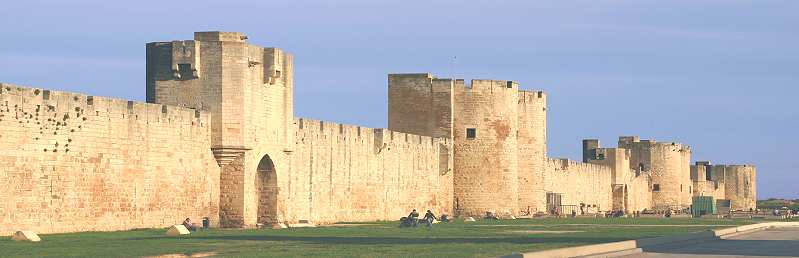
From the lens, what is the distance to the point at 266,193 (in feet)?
137

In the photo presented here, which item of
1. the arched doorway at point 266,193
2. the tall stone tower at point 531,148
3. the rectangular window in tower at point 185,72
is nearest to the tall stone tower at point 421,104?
the tall stone tower at point 531,148

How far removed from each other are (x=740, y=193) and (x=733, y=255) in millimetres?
97440

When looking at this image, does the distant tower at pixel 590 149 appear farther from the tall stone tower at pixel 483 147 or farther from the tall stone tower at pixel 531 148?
the tall stone tower at pixel 483 147

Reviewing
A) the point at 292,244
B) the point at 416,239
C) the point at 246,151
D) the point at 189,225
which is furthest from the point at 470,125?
the point at 292,244

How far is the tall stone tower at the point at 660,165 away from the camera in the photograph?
97.0 meters

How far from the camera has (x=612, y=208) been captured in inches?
3435

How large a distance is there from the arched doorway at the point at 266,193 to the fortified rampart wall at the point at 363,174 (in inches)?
20.8

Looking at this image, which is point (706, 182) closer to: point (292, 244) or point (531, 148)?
point (531, 148)

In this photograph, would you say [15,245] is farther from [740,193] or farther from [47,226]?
[740,193]

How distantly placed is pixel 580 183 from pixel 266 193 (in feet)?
127

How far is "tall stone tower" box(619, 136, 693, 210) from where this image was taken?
3819 inches

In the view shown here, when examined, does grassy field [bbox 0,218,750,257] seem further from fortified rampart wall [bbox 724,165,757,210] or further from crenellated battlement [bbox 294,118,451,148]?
fortified rampart wall [bbox 724,165,757,210]

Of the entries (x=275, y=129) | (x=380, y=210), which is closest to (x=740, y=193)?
(x=380, y=210)

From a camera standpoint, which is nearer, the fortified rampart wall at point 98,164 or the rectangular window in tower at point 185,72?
the fortified rampart wall at point 98,164
